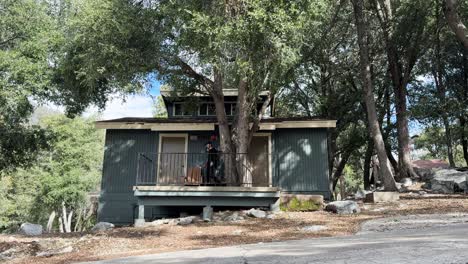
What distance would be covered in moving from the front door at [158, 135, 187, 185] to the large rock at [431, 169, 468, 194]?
29.9 ft

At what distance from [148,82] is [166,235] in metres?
4.92

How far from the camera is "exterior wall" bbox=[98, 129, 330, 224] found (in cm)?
1402

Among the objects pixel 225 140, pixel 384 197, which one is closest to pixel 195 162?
pixel 225 140

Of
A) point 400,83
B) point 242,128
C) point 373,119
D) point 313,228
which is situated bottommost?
point 313,228

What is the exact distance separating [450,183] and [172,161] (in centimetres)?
994

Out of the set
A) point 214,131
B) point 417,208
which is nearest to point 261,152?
point 214,131

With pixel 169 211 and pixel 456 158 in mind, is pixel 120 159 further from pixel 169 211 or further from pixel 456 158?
pixel 456 158

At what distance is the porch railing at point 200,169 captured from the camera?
12172mm

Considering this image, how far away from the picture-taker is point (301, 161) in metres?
14.2

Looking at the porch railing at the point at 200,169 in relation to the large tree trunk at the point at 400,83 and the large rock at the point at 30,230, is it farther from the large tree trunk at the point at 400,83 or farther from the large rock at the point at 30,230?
the large tree trunk at the point at 400,83

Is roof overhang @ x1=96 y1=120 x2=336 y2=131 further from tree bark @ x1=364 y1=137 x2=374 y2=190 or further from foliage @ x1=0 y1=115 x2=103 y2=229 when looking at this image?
foliage @ x1=0 y1=115 x2=103 y2=229

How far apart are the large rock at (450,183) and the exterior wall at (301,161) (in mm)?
4147

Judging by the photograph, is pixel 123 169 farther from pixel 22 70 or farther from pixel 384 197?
pixel 384 197

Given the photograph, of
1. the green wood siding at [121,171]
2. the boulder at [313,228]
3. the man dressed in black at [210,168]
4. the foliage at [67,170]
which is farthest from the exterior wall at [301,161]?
the foliage at [67,170]
